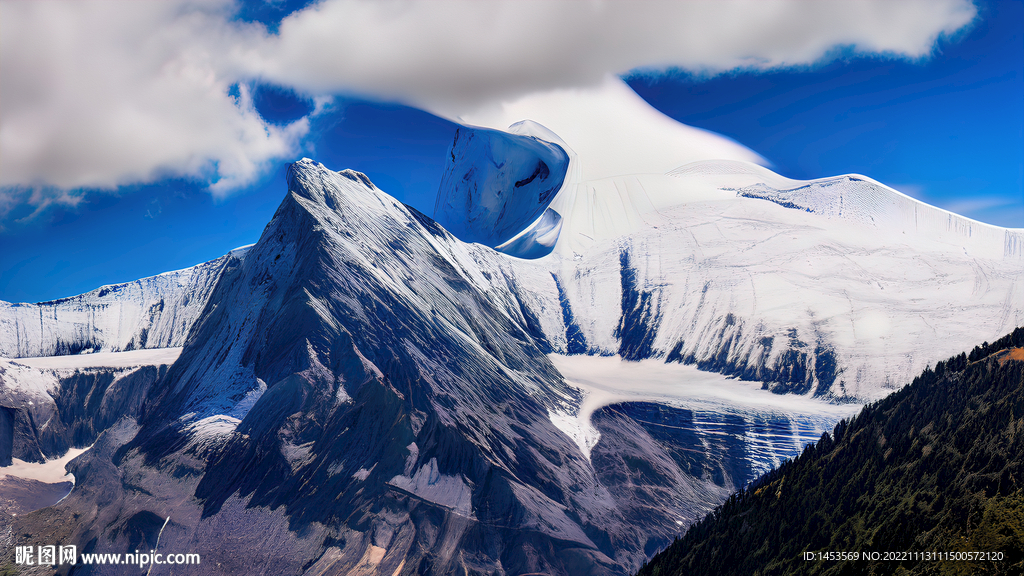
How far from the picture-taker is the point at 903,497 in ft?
215

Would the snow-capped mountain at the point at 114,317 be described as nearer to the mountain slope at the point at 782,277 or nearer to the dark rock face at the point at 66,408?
the dark rock face at the point at 66,408

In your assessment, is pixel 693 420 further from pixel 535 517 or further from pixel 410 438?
pixel 410 438

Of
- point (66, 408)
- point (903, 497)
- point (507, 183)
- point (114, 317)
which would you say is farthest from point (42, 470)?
point (903, 497)

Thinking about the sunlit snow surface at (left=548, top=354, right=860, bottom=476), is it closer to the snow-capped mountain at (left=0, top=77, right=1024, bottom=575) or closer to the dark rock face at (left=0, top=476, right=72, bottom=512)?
the snow-capped mountain at (left=0, top=77, right=1024, bottom=575)

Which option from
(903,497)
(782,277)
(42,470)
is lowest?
(903,497)

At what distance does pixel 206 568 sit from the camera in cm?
7581

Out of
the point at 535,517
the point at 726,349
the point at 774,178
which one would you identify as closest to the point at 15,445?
the point at 535,517

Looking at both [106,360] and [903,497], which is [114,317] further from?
[903,497]

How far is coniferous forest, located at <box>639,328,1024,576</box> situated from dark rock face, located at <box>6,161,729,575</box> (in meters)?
16.9

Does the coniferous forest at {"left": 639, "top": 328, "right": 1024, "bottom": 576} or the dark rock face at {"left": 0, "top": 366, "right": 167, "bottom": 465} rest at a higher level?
the dark rock face at {"left": 0, "top": 366, "right": 167, "bottom": 465}

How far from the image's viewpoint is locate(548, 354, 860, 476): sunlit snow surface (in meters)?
101

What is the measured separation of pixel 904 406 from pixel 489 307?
69771 mm

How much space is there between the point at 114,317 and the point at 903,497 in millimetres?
163591

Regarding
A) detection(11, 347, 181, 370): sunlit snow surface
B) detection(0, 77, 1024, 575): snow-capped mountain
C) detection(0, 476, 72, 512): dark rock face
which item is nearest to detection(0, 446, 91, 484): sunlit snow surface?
detection(0, 476, 72, 512): dark rock face
